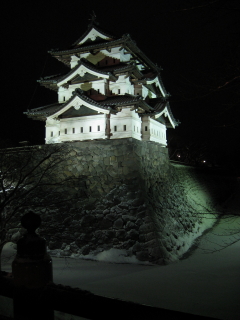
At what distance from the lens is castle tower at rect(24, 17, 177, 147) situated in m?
12.8

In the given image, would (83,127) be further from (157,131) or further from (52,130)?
(157,131)

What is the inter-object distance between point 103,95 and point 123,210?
6079 millimetres

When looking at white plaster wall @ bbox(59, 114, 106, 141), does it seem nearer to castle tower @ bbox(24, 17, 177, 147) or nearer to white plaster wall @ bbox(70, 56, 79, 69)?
castle tower @ bbox(24, 17, 177, 147)

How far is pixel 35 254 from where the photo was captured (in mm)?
2744

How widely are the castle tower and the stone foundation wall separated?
892mm

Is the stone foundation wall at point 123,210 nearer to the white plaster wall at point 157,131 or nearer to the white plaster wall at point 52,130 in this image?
the white plaster wall at point 157,131

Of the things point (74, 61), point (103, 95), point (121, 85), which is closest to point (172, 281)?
point (103, 95)

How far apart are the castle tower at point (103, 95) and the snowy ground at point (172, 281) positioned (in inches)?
237

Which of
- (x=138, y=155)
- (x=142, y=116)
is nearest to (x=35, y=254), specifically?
(x=138, y=155)

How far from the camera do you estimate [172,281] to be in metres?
8.25

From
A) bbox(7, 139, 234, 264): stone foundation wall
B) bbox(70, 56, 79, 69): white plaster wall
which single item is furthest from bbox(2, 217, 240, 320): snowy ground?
bbox(70, 56, 79, 69): white plaster wall

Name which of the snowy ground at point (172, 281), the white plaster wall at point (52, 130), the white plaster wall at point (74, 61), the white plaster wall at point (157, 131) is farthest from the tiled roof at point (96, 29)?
the snowy ground at point (172, 281)

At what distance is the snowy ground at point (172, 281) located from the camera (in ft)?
21.9

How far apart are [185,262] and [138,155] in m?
4.91
